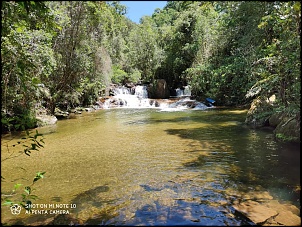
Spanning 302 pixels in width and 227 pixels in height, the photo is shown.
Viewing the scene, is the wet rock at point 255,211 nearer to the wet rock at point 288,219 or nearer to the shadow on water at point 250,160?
the wet rock at point 288,219

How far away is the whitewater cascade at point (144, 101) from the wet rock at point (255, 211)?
53.4 ft

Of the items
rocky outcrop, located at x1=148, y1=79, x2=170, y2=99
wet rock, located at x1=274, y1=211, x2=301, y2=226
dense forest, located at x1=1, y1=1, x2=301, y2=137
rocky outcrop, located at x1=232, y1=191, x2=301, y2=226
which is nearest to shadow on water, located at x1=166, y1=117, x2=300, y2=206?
rocky outcrop, located at x1=232, y1=191, x2=301, y2=226

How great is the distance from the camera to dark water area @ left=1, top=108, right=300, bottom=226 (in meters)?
4.16

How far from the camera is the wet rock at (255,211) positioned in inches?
150

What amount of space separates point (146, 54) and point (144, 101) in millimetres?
11038

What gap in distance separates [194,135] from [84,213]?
21.7ft

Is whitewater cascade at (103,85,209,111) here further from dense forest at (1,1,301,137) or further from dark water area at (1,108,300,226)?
dark water area at (1,108,300,226)

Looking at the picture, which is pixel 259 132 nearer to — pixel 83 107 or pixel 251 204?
pixel 251 204

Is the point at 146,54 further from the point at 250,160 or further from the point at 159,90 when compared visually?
the point at 250,160

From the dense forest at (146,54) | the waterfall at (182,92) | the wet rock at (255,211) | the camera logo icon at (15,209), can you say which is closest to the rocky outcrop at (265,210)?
the wet rock at (255,211)

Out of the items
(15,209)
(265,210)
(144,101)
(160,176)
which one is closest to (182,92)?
(144,101)

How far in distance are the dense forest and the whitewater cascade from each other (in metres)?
1.46

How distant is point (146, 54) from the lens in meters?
33.8

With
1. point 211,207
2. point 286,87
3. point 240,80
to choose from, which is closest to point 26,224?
point 211,207
